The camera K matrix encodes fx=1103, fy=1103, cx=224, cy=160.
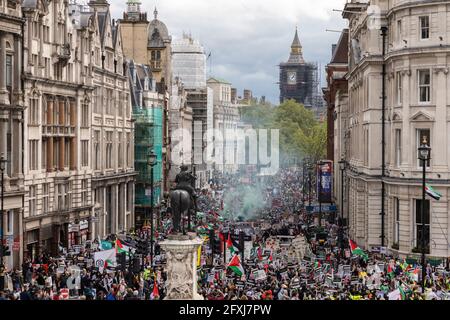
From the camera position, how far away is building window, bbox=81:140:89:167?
65.8 meters

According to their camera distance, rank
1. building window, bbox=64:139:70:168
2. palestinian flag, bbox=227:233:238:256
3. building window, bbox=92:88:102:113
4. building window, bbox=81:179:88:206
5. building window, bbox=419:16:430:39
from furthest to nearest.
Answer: building window, bbox=92:88:102:113
building window, bbox=81:179:88:206
building window, bbox=64:139:70:168
building window, bbox=419:16:430:39
palestinian flag, bbox=227:233:238:256

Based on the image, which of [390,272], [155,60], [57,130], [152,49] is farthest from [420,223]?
[152,49]

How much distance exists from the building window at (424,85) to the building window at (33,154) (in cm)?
1942

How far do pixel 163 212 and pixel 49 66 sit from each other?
29705mm

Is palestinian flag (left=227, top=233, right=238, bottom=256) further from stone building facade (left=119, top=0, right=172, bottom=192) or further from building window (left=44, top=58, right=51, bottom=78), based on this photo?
stone building facade (left=119, top=0, right=172, bottom=192)

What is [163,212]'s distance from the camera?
86750 millimetres

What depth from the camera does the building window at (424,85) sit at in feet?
169

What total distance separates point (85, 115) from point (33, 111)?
1028 centimetres

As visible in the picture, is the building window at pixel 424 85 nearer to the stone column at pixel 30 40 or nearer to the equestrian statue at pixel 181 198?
the stone column at pixel 30 40

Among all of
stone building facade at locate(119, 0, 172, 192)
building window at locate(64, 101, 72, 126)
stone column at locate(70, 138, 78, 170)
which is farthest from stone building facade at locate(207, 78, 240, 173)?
building window at locate(64, 101, 72, 126)

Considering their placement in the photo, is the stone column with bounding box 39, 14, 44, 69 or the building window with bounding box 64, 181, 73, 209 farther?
the building window with bounding box 64, 181, 73, 209

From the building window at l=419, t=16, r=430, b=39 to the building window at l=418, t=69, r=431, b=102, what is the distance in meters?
1.63

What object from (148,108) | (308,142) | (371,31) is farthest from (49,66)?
(308,142)

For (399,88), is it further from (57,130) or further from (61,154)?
(61,154)
